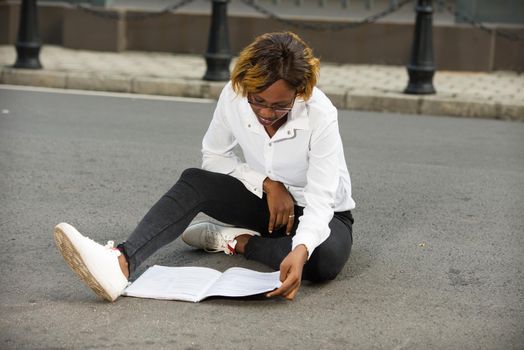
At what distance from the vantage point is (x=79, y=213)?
17.8 feet

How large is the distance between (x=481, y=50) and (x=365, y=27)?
1189 mm

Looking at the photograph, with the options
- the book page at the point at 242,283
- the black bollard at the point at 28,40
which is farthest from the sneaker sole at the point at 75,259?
the black bollard at the point at 28,40

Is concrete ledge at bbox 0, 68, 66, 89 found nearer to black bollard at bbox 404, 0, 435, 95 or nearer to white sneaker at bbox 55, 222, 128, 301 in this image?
black bollard at bbox 404, 0, 435, 95

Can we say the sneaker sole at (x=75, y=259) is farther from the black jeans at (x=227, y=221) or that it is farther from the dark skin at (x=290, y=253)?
the dark skin at (x=290, y=253)

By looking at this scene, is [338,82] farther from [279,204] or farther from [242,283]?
[242,283]

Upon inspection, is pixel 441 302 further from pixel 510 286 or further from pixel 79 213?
pixel 79 213

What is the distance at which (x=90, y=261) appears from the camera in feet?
12.8

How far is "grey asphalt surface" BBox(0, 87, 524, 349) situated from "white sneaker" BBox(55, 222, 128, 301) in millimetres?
75

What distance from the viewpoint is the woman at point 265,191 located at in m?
3.94

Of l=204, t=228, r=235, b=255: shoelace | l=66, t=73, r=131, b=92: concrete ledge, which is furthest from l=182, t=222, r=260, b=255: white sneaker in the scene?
l=66, t=73, r=131, b=92: concrete ledge

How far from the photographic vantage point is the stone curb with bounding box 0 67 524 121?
30.0 ft

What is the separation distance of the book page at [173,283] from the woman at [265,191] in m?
0.09

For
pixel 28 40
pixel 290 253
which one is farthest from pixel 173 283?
pixel 28 40

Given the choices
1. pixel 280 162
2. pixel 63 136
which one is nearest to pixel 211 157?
pixel 280 162
